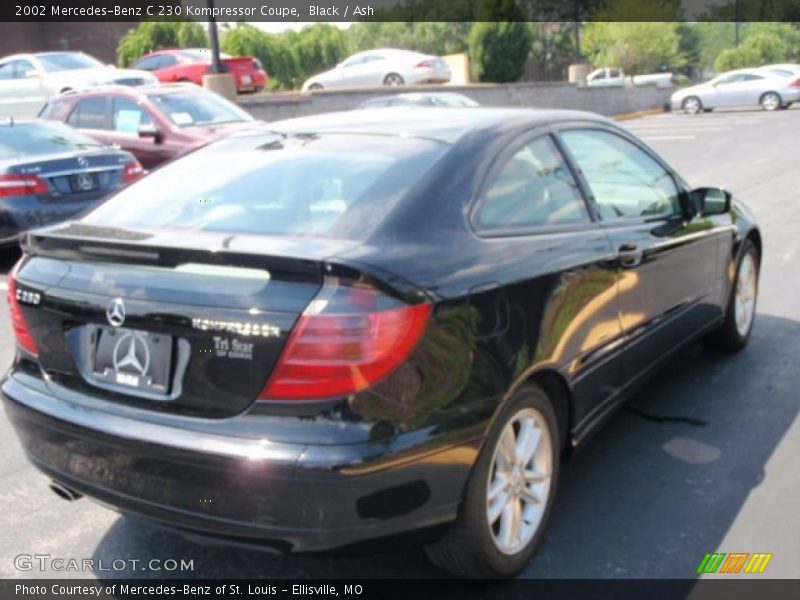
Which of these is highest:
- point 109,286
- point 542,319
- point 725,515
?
point 109,286

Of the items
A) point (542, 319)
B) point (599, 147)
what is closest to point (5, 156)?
point (599, 147)

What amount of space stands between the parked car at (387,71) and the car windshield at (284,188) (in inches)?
925

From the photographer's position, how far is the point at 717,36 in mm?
87938

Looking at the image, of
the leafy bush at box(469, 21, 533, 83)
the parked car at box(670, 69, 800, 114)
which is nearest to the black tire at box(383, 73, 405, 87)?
the leafy bush at box(469, 21, 533, 83)

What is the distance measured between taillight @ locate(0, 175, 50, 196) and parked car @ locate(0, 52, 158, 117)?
37.9 feet

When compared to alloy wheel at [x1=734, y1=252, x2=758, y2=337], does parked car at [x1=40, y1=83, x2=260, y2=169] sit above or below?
above

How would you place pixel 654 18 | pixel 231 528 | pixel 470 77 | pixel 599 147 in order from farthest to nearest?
pixel 654 18
pixel 470 77
pixel 599 147
pixel 231 528

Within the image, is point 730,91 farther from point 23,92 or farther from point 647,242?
point 647,242

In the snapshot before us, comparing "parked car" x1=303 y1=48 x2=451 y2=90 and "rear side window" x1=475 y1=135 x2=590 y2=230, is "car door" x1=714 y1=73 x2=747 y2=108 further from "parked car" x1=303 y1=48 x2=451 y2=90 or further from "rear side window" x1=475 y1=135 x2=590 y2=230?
"rear side window" x1=475 y1=135 x2=590 y2=230

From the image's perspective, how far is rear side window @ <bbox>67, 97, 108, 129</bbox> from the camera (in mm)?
12734

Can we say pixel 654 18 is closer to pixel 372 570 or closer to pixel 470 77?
pixel 470 77

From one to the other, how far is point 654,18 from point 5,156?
6208 cm

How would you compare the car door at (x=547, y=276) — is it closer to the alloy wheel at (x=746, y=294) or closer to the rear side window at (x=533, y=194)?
Answer: the rear side window at (x=533, y=194)

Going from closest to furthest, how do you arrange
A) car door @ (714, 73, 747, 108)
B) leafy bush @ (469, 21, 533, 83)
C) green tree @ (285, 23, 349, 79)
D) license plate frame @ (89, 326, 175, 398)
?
license plate frame @ (89, 326, 175, 398), car door @ (714, 73, 747, 108), leafy bush @ (469, 21, 533, 83), green tree @ (285, 23, 349, 79)
